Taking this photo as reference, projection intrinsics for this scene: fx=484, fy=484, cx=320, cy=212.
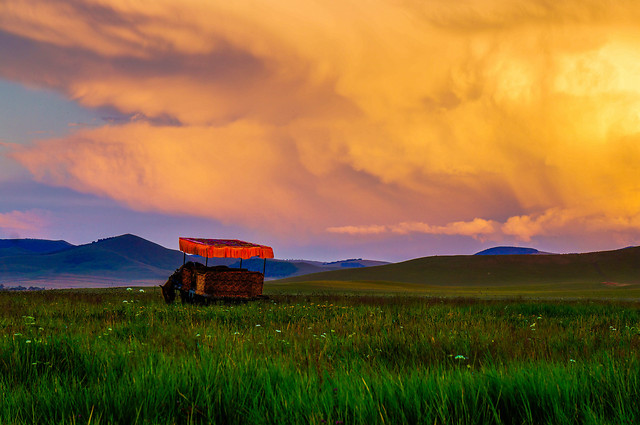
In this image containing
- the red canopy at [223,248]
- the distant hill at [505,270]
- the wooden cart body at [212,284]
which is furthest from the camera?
the distant hill at [505,270]

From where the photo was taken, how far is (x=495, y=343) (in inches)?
356

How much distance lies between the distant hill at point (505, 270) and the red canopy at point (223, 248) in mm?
62932

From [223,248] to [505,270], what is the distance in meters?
85.2

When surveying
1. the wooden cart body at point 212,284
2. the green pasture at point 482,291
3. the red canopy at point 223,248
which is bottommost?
the green pasture at point 482,291

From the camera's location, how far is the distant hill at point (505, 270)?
89062 mm

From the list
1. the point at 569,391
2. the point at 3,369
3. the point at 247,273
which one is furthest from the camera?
the point at 247,273

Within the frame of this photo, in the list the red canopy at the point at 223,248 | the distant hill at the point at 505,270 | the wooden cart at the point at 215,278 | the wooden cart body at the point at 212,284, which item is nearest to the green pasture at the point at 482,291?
the red canopy at the point at 223,248

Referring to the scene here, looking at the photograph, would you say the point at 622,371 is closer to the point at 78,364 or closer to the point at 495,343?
the point at 495,343

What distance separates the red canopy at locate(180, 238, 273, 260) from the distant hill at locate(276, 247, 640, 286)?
62.9 meters

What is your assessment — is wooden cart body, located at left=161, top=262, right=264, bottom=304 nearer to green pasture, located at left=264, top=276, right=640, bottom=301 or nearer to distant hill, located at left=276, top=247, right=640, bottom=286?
green pasture, located at left=264, top=276, right=640, bottom=301

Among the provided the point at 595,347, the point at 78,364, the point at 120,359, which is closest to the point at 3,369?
the point at 78,364

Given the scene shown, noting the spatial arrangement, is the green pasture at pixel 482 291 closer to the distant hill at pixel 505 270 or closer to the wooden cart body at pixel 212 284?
the wooden cart body at pixel 212 284

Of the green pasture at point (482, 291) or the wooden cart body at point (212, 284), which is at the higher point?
the wooden cart body at point (212, 284)

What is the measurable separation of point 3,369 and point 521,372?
6.05m
